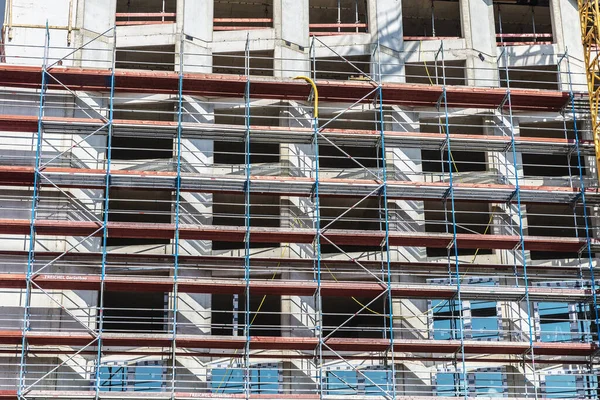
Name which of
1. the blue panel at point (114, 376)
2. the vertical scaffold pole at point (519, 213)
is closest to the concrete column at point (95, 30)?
the blue panel at point (114, 376)

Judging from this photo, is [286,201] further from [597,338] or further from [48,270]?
[597,338]

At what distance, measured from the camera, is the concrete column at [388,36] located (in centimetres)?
4354

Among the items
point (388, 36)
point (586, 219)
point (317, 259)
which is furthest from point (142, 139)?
point (586, 219)

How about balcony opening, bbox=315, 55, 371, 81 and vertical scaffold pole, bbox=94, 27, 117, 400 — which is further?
balcony opening, bbox=315, 55, 371, 81

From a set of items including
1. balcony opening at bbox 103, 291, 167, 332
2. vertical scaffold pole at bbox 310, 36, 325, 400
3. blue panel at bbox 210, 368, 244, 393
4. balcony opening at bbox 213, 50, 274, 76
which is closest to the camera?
vertical scaffold pole at bbox 310, 36, 325, 400

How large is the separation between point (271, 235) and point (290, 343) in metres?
3.84

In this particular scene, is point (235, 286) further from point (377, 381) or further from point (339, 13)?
point (339, 13)

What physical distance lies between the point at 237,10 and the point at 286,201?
11776 mm

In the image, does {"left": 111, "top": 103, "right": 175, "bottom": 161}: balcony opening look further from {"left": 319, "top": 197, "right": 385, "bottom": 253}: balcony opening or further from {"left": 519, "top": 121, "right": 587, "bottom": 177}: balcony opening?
{"left": 519, "top": 121, "right": 587, "bottom": 177}: balcony opening

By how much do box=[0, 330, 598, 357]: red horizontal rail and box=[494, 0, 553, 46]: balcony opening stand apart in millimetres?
14848

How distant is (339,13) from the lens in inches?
1802

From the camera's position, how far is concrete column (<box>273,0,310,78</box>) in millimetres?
43031

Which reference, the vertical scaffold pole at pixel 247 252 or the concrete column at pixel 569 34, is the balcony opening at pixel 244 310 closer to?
the vertical scaffold pole at pixel 247 252

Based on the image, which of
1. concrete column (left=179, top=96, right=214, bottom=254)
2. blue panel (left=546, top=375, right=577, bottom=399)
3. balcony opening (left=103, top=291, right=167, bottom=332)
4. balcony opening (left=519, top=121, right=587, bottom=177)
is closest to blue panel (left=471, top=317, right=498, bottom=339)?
blue panel (left=546, top=375, right=577, bottom=399)
